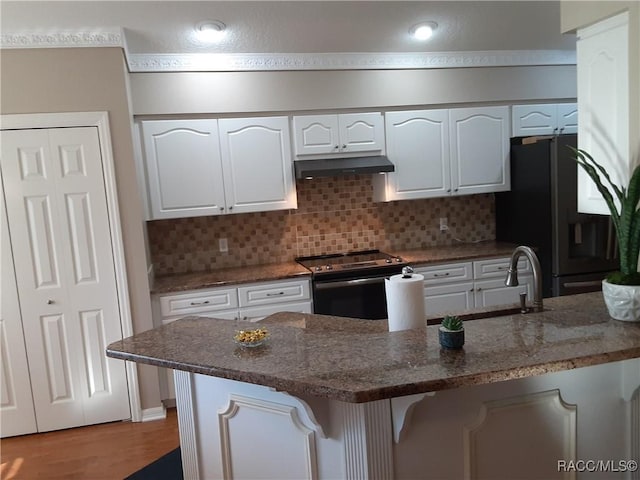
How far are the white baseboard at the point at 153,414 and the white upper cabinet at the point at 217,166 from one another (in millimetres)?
1325

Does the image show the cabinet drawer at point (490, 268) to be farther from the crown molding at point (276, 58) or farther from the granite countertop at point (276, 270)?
the crown molding at point (276, 58)

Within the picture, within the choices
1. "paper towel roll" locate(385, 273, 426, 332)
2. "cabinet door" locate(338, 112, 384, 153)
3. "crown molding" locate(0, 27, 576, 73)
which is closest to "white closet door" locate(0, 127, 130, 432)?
"crown molding" locate(0, 27, 576, 73)

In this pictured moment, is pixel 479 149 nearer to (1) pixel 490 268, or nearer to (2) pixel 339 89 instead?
(1) pixel 490 268

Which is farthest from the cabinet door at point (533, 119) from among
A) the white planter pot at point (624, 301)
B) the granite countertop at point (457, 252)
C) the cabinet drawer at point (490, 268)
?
the white planter pot at point (624, 301)

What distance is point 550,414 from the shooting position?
1546 millimetres

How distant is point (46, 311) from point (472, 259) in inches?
120

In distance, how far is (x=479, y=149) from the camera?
399 cm

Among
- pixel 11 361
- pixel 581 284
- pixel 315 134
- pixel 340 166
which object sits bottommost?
pixel 11 361

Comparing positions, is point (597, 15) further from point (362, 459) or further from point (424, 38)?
point (362, 459)

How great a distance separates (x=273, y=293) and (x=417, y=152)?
1611 mm

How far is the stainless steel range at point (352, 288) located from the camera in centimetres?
349

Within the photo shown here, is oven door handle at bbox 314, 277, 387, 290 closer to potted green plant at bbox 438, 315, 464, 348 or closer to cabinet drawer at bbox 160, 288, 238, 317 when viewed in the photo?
cabinet drawer at bbox 160, 288, 238, 317

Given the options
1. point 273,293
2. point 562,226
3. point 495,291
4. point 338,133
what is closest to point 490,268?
point 495,291

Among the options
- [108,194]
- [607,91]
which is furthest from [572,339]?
[108,194]
